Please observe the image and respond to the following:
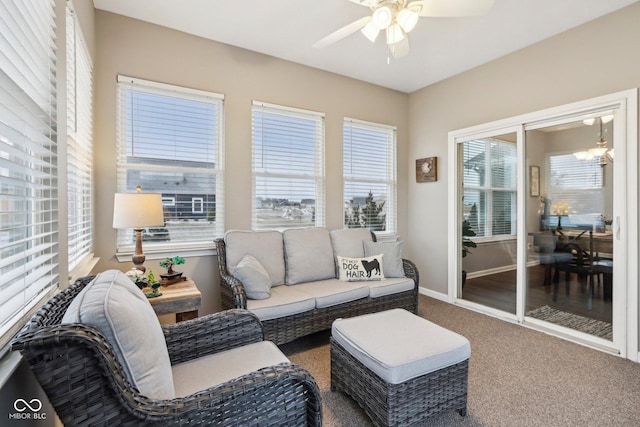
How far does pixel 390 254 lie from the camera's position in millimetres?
3385

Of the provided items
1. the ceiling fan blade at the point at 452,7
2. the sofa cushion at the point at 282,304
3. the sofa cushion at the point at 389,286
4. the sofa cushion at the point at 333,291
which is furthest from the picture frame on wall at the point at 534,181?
the sofa cushion at the point at 282,304

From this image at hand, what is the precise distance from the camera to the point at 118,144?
2.73 m

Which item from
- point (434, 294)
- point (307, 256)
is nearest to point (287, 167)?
point (307, 256)

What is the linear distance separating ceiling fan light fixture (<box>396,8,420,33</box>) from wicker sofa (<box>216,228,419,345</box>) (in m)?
2.11

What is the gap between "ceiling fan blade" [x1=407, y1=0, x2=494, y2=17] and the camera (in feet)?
6.10

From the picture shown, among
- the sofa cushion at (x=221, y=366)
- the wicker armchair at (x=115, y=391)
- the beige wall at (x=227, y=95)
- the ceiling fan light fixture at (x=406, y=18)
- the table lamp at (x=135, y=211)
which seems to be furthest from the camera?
the beige wall at (x=227, y=95)

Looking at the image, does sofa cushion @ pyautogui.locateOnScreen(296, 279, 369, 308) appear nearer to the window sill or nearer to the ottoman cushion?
the ottoman cushion

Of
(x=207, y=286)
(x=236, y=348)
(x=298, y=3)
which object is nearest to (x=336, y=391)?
(x=236, y=348)

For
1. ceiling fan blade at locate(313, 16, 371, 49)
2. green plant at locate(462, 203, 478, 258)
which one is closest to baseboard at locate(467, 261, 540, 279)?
green plant at locate(462, 203, 478, 258)

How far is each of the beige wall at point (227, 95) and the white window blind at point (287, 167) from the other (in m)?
0.10

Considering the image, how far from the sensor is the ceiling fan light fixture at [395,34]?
2108mm

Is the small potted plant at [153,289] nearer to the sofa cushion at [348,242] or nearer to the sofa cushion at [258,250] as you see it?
the sofa cushion at [258,250]

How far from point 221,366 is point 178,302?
855 millimetres

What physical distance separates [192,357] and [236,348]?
22cm
